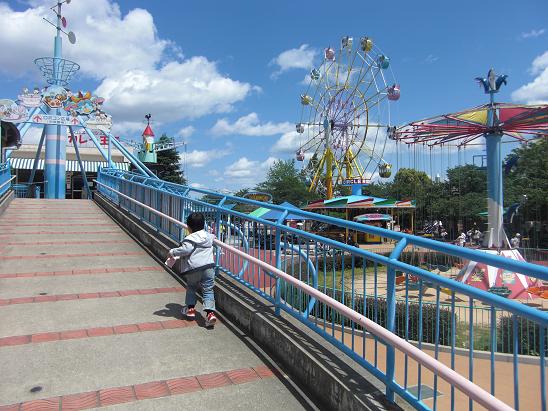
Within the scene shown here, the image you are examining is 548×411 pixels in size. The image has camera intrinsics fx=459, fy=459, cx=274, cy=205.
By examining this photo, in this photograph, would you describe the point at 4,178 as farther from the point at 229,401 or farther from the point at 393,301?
the point at 393,301

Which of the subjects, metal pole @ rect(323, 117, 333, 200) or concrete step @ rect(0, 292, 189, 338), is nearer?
concrete step @ rect(0, 292, 189, 338)

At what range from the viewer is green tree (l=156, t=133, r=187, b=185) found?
50.0 meters

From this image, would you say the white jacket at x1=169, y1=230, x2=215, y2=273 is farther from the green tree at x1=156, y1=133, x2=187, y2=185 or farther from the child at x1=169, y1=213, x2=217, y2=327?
the green tree at x1=156, y1=133, x2=187, y2=185

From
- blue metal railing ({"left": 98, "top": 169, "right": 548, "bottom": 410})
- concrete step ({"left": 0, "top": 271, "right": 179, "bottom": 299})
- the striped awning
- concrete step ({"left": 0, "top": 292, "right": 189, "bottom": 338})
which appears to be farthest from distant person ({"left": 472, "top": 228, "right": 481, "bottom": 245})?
concrete step ({"left": 0, "top": 292, "right": 189, "bottom": 338})

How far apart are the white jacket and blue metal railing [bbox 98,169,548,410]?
1.94 ft

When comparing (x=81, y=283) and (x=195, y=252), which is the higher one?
(x=195, y=252)

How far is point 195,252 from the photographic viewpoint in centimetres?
503

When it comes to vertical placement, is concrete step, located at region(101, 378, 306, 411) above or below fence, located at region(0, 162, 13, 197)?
below

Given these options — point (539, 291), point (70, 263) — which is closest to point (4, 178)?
point (70, 263)

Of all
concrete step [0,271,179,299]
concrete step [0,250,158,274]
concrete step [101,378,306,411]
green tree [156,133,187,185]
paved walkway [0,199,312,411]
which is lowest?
concrete step [101,378,306,411]

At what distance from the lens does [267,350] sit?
4.29 meters

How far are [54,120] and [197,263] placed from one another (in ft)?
74.6

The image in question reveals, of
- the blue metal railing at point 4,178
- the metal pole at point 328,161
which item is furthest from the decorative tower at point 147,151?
the blue metal railing at point 4,178

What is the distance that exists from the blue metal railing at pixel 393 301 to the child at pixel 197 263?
554mm
